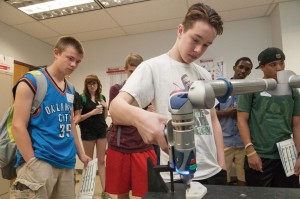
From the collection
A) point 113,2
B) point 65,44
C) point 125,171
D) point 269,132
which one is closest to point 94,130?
point 125,171

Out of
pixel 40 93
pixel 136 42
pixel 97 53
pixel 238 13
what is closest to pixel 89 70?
pixel 97 53

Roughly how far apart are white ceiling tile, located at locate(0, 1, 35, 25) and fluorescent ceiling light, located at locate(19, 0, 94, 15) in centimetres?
11

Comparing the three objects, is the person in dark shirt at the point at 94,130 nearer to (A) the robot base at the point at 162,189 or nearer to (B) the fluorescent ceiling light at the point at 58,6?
(B) the fluorescent ceiling light at the point at 58,6

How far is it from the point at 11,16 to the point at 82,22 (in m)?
0.91

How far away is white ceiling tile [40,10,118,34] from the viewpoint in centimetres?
319

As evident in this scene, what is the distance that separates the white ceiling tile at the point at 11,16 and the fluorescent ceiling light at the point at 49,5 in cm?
11

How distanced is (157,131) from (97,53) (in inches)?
154

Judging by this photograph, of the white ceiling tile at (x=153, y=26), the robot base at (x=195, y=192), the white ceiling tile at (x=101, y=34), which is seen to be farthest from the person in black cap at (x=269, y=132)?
the white ceiling tile at (x=101, y=34)

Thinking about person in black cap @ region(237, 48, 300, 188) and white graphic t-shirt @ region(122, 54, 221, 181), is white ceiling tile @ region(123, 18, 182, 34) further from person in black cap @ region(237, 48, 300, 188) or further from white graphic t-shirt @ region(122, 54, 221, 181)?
white graphic t-shirt @ region(122, 54, 221, 181)

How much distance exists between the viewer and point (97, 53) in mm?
4137

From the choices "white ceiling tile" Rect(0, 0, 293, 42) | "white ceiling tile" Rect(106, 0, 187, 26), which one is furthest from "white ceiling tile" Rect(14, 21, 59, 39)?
"white ceiling tile" Rect(106, 0, 187, 26)

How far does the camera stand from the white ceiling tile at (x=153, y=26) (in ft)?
11.4

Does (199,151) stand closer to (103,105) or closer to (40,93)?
(40,93)

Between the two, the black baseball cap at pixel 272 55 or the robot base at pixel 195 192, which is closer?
the robot base at pixel 195 192
